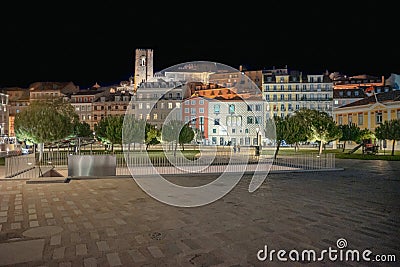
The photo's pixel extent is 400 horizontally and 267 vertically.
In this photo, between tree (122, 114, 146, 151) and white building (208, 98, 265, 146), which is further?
white building (208, 98, 265, 146)

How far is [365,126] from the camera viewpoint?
183 feet

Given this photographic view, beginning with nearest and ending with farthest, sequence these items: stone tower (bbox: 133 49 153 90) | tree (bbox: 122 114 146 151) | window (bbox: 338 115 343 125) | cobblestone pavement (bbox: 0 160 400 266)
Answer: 1. cobblestone pavement (bbox: 0 160 400 266)
2. tree (bbox: 122 114 146 151)
3. window (bbox: 338 115 343 125)
4. stone tower (bbox: 133 49 153 90)

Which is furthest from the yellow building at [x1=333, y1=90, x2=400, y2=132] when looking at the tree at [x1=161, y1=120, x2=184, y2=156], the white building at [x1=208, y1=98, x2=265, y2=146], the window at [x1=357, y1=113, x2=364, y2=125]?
the tree at [x1=161, y1=120, x2=184, y2=156]

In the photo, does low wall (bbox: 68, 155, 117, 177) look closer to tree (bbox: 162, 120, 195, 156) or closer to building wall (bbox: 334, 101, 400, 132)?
tree (bbox: 162, 120, 195, 156)

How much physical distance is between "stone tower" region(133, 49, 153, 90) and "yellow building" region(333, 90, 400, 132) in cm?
6180

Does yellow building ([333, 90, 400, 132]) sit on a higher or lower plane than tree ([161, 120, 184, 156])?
higher

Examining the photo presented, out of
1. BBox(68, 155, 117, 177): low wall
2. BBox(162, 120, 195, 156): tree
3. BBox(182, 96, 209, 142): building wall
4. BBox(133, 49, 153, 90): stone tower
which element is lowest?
BBox(68, 155, 117, 177): low wall

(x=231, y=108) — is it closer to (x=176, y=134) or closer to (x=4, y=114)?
(x=176, y=134)

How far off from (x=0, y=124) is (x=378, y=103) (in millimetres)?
72184

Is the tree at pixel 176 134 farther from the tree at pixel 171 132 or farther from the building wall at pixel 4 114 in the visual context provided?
the building wall at pixel 4 114

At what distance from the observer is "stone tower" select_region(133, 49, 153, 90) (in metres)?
106

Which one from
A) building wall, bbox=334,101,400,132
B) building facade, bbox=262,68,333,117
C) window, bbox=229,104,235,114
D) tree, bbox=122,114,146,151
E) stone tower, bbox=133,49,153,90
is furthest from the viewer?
stone tower, bbox=133,49,153,90

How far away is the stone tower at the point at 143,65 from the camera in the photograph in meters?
106

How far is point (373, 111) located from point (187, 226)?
53.7m
